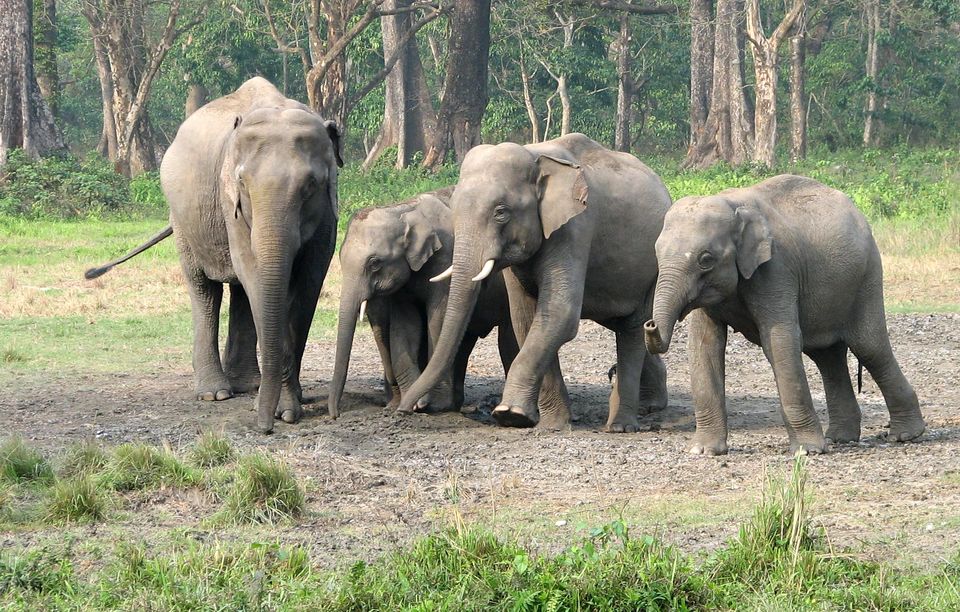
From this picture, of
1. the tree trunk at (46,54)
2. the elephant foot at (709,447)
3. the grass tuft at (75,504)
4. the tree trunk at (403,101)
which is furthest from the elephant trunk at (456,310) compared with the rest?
the tree trunk at (403,101)

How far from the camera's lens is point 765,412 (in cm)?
1043

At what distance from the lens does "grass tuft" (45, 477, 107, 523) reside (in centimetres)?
662

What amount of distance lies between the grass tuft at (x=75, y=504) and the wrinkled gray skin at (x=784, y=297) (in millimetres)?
2938

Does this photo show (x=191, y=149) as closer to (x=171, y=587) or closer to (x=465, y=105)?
(x=171, y=587)

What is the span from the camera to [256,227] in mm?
9062

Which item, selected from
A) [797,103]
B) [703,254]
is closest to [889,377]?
[703,254]

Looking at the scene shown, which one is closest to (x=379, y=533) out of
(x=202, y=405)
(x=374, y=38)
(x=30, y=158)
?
(x=202, y=405)

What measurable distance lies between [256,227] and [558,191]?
1.93m

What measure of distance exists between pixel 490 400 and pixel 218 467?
3.93m

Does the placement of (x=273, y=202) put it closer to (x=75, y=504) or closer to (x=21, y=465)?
(x=21, y=465)

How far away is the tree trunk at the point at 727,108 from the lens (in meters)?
32.7

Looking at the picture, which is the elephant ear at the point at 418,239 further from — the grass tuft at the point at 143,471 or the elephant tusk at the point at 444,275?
the grass tuft at the point at 143,471

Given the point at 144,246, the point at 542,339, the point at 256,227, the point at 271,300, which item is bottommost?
the point at 542,339

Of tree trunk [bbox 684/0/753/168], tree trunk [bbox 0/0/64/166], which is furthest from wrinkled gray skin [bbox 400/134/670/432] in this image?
tree trunk [bbox 684/0/753/168]
